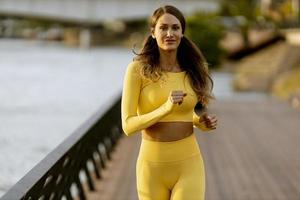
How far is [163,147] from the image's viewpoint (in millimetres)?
4035

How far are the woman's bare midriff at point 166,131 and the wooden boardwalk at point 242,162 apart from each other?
14.1ft

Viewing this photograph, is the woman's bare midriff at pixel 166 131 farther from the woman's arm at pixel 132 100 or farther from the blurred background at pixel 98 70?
the blurred background at pixel 98 70

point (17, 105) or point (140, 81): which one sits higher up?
point (140, 81)

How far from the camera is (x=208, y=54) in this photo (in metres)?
40.4

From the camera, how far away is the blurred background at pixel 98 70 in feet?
53.8

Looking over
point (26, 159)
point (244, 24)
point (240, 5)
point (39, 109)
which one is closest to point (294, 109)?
point (39, 109)

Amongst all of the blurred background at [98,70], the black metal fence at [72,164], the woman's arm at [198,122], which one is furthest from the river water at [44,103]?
the woman's arm at [198,122]

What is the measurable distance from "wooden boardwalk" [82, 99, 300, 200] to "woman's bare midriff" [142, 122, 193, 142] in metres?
4.31

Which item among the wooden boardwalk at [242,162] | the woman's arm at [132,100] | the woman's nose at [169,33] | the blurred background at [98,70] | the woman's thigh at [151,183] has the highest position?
the woman's nose at [169,33]

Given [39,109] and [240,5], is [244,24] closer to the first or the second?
[240,5]

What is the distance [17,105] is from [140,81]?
19275 millimetres

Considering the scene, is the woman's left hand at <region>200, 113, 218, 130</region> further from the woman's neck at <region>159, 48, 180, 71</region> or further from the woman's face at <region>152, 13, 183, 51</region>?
the woman's face at <region>152, 13, 183, 51</region>

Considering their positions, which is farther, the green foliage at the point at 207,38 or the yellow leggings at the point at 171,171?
the green foliage at the point at 207,38

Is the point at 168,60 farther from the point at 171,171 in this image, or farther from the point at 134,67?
the point at 171,171
